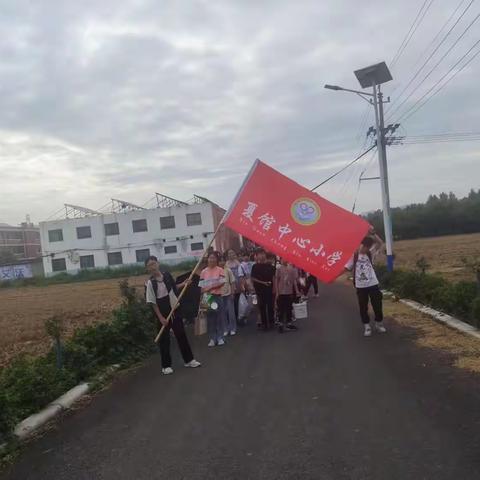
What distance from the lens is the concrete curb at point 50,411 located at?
564cm

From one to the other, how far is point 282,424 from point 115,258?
62.7 meters

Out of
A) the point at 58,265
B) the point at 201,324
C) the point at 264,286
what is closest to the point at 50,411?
the point at 201,324

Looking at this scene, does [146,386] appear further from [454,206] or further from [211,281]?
[454,206]

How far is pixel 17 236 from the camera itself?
431ft

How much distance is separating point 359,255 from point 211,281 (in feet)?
8.22

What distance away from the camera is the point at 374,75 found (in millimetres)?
20359

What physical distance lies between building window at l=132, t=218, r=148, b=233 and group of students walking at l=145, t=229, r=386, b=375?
5306 cm

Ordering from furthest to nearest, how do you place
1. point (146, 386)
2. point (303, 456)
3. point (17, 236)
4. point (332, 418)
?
point (17, 236) < point (146, 386) < point (332, 418) < point (303, 456)

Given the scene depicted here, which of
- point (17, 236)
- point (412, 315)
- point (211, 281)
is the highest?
point (17, 236)

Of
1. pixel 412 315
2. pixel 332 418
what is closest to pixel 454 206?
pixel 412 315

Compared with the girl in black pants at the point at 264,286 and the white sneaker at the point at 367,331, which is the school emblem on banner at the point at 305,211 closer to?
the white sneaker at the point at 367,331

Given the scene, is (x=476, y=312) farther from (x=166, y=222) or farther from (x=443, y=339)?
(x=166, y=222)

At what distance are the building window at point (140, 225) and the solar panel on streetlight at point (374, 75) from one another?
46.8 m

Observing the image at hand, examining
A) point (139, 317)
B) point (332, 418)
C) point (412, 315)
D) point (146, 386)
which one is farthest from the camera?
point (412, 315)
